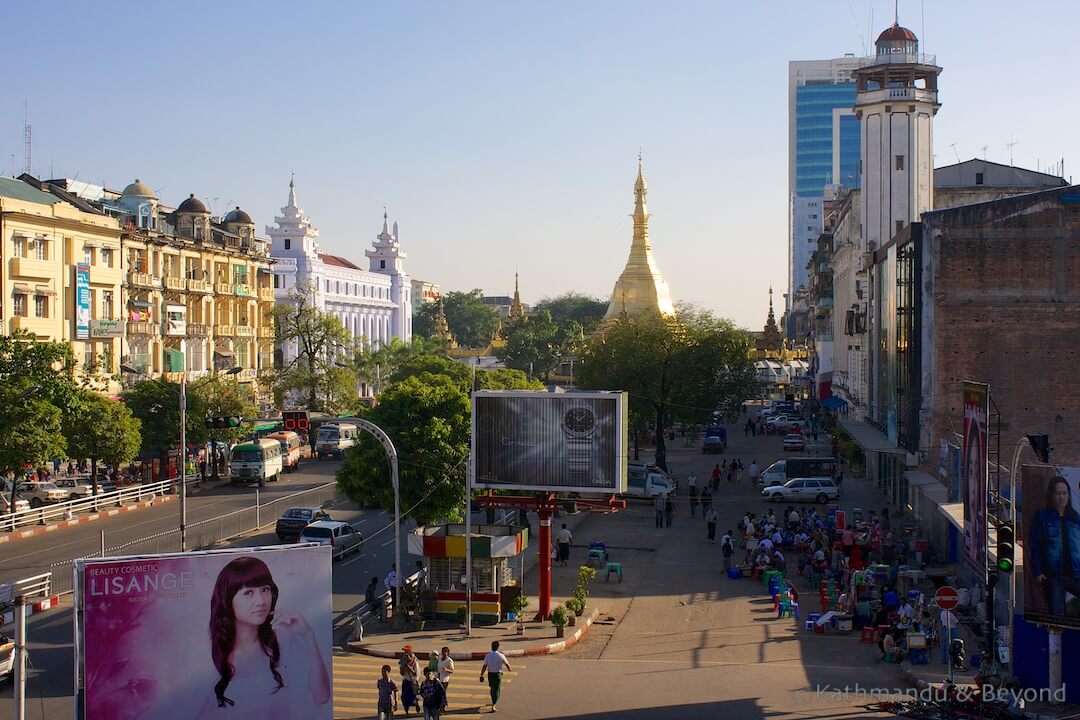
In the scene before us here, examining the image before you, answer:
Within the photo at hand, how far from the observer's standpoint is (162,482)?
47.8m

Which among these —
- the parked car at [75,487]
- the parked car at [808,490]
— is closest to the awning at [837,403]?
the parked car at [808,490]

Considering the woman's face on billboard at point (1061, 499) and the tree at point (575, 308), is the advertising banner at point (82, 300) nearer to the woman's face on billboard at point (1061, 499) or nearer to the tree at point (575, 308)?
the woman's face on billboard at point (1061, 499)

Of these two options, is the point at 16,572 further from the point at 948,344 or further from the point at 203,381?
the point at 948,344

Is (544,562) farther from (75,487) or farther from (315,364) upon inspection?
(315,364)

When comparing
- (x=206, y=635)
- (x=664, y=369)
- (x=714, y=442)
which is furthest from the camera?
(x=714, y=442)

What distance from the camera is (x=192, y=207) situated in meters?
68.9

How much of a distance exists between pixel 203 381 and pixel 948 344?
30827mm

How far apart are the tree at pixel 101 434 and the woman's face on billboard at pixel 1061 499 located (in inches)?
1267

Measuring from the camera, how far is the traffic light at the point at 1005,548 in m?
20.7

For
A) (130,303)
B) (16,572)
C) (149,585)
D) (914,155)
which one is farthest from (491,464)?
(914,155)

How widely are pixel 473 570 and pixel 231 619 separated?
10.5 m

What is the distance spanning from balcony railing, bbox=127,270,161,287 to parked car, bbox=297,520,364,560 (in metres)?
27.5

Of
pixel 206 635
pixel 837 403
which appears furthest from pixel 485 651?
pixel 837 403

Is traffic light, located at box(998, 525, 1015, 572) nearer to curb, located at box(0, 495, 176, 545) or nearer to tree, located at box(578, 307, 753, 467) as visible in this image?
curb, located at box(0, 495, 176, 545)
